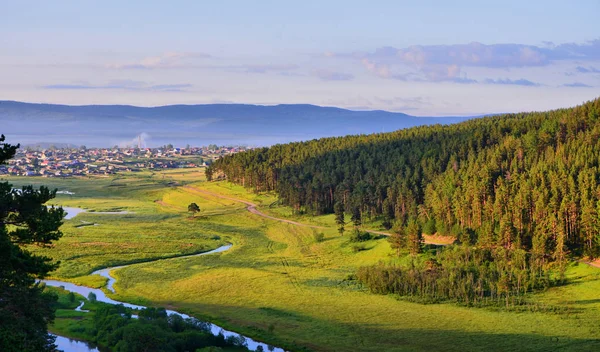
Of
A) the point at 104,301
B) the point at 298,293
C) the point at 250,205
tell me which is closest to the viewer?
the point at 104,301

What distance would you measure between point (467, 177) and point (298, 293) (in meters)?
39.4

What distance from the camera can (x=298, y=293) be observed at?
65.0 m

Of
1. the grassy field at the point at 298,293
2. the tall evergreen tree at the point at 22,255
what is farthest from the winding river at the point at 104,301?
the tall evergreen tree at the point at 22,255

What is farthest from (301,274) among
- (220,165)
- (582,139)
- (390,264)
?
(220,165)

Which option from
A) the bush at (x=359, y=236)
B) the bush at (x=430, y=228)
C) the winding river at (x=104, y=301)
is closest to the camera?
the winding river at (x=104, y=301)

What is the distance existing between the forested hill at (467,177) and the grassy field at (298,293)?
252 inches

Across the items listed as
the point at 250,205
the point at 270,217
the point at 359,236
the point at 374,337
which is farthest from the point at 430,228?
the point at 250,205

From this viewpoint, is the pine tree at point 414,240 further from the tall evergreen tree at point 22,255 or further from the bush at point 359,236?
the tall evergreen tree at point 22,255

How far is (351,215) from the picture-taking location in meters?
110

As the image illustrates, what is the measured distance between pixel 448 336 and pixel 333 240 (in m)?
43.8

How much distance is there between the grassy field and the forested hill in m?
6.40

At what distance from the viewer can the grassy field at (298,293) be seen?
49.9 m

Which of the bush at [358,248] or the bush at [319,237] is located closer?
the bush at [358,248]

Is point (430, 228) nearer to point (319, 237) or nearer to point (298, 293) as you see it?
point (319, 237)
